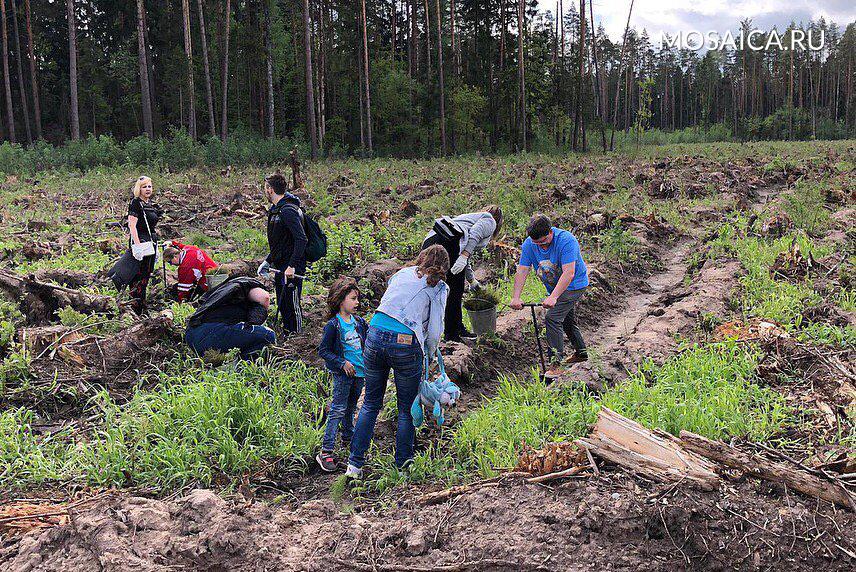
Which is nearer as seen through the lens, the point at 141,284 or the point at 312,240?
the point at 312,240

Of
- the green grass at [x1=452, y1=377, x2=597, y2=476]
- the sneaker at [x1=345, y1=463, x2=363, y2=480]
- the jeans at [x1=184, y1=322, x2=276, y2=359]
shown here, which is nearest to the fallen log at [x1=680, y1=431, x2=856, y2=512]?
the green grass at [x1=452, y1=377, x2=597, y2=476]

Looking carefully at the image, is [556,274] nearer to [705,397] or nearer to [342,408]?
[705,397]

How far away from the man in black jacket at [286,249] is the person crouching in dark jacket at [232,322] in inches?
19.8

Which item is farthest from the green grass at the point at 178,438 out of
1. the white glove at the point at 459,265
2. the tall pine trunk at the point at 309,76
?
the tall pine trunk at the point at 309,76

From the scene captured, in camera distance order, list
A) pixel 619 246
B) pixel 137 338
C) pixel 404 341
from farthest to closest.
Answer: pixel 619 246 → pixel 137 338 → pixel 404 341

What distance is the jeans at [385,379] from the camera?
4.37 metres

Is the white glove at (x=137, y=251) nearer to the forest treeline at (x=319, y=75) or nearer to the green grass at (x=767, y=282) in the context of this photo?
the green grass at (x=767, y=282)

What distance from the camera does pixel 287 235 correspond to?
6.79 m

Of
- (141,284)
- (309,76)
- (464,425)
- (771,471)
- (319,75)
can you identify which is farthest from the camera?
(319,75)

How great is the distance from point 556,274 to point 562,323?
52cm

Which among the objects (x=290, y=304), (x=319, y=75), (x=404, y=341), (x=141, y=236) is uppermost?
(x=319, y=75)

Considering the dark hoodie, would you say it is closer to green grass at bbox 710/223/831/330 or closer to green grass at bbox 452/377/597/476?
green grass at bbox 452/377/597/476

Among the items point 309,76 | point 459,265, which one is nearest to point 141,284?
point 459,265

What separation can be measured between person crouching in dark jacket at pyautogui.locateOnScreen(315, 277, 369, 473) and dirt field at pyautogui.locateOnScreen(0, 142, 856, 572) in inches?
9.7
